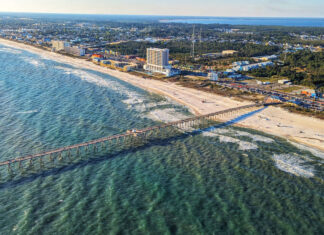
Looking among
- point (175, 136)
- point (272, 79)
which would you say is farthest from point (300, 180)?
point (272, 79)

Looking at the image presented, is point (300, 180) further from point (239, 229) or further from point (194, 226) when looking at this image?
point (194, 226)

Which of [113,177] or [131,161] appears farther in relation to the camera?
[131,161]

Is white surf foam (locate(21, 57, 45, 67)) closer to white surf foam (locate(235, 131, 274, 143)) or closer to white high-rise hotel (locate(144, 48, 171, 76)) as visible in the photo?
white high-rise hotel (locate(144, 48, 171, 76))

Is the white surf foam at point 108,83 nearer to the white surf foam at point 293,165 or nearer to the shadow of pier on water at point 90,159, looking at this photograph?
the shadow of pier on water at point 90,159

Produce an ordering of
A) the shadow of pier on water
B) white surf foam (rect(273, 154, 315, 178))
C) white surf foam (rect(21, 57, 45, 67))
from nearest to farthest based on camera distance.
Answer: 1. the shadow of pier on water
2. white surf foam (rect(273, 154, 315, 178))
3. white surf foam (rect(21, 57, 45, 67))

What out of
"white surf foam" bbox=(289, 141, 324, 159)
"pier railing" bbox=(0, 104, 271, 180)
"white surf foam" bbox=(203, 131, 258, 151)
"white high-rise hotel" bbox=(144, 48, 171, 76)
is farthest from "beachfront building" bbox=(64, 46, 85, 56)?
"white surf foam" bbox=(289, 141, 324, 159)

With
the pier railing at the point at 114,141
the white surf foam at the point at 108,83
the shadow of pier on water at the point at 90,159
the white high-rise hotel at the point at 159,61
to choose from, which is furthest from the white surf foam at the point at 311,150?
the white high-rise hotel at the point at 159,61
